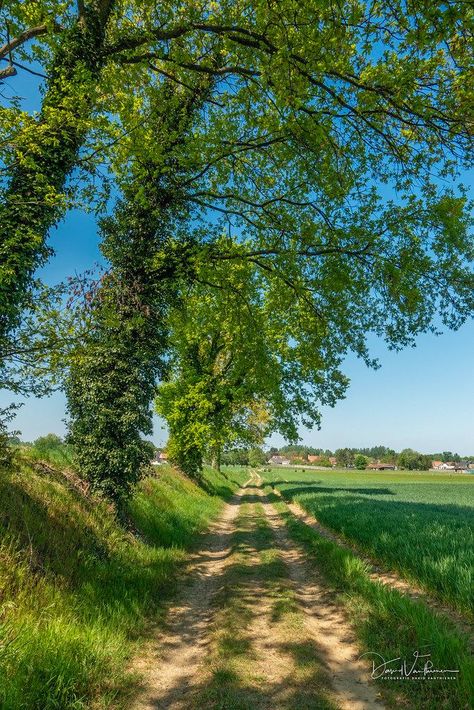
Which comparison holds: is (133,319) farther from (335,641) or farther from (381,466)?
(381,466)

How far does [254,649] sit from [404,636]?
81.6 inches

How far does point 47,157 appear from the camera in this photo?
763 cm

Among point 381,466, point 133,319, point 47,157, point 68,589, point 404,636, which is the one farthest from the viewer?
point 381,466

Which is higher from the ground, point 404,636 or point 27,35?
point 27,35

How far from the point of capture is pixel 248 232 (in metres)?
11.6

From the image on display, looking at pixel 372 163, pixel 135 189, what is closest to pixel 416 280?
pixel 372 163

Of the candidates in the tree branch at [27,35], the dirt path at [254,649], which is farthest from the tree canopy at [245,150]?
the dirt path at [254,649]

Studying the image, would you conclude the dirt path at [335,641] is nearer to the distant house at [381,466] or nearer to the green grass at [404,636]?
the green grass at [404,636]

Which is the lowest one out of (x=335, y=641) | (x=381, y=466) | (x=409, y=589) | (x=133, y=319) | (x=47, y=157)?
(x=381, y=466)

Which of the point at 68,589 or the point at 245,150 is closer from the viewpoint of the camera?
the point at 68,589

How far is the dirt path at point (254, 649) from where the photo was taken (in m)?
4.32

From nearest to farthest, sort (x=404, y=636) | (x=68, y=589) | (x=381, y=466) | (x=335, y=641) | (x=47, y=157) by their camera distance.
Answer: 1. (x=404, y=636)
2. (x=335, y=641)
3. (x=68, y=589)
4. (x=47, y=157)
5. (x=381, y=466)

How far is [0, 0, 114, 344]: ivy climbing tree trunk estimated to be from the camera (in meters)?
6.16

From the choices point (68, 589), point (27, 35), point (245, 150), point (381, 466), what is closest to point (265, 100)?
point (245, 150)
